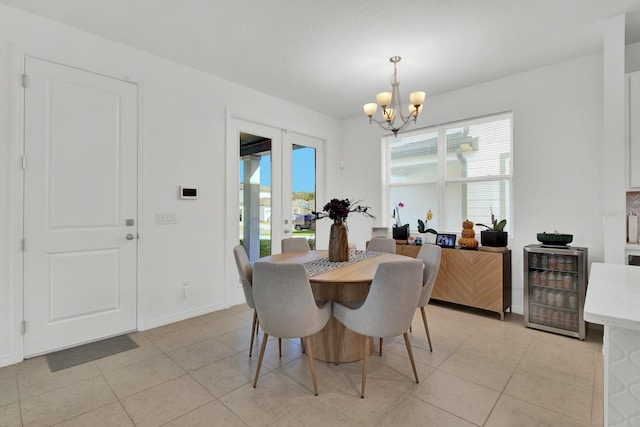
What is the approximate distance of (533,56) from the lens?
3166mm

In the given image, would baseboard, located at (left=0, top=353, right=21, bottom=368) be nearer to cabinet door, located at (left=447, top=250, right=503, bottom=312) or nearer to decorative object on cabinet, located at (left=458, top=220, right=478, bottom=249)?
cabinet door, located at (left=447, top=250, right=503, bottom=312)

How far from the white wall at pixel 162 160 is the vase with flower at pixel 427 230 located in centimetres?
251

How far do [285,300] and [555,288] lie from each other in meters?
2.78

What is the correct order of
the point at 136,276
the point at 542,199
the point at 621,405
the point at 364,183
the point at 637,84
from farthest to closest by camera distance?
1. the point at 364,183
2. the point at 542,199
3. the point at 136,276
4. the point at 637,84
5. the point at 621,405

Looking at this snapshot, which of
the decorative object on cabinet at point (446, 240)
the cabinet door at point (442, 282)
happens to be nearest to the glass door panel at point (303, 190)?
the decorative object on cabinet at point (446, 240)

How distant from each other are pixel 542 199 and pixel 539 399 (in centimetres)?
223

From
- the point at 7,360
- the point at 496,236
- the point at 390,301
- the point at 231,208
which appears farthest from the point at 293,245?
the point at 7,360

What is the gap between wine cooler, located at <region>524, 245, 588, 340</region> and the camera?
289 cm

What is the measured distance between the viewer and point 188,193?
3424mm

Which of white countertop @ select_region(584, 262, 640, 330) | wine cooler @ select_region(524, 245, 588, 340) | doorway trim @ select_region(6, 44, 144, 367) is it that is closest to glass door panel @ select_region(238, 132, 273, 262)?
doorway trim @ select_region(6, 44, 144, 367)

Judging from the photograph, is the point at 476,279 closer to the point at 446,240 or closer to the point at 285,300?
the point at 446,240

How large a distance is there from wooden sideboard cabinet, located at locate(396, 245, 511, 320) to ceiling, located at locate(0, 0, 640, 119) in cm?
207

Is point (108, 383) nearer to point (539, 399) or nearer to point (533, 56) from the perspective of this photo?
point (539, 399)

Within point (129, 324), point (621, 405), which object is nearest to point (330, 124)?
point (129, 324)
